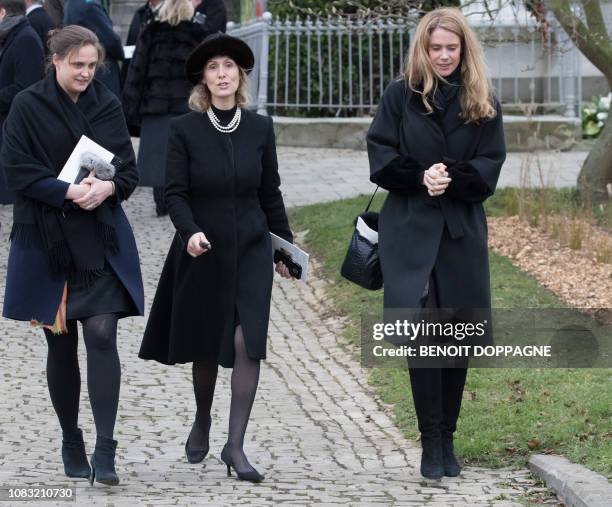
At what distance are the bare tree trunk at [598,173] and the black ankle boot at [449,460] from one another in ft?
18.4

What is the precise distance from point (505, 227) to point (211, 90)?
5154mm

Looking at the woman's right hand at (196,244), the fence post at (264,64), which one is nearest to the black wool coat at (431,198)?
the woman's right hand at (196,244)

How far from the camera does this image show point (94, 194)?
5766mm

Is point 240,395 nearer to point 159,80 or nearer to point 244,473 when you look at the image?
point 244,473

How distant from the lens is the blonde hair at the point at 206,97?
604 centimetres

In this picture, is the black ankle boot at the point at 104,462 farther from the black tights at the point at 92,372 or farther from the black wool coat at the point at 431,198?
the black wool coat at the point at 431,198

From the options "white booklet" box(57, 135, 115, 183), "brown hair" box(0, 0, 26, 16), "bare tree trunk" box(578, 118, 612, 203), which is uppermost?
"brown hair" box(0, 0, 26, 16)

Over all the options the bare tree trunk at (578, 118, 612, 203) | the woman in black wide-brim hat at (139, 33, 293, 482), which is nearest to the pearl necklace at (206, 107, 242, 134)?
the woman in black wide-brim hat at (139, 33, 293, 482)

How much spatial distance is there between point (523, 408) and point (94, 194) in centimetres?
229

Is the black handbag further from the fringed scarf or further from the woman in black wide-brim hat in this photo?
the fringed scarf

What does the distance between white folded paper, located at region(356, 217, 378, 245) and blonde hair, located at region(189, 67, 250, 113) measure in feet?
2.22

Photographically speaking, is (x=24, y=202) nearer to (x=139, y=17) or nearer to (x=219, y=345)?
(x=219, y=345)

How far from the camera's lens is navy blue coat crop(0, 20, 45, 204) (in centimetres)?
1020

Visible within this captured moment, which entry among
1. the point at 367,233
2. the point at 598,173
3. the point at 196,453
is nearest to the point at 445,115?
the point at 367,233
